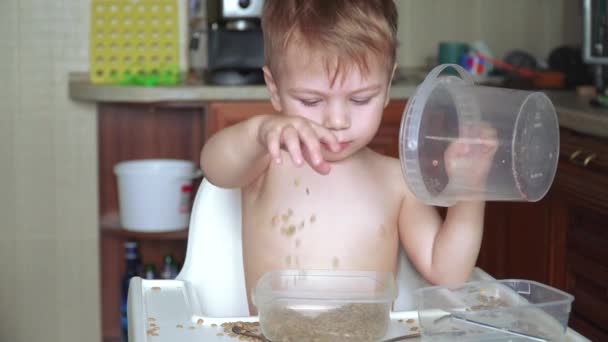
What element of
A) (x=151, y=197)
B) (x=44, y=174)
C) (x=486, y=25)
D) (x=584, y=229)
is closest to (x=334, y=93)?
(x=584, y=229)

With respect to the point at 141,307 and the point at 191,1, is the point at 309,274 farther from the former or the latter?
the point at 191,1

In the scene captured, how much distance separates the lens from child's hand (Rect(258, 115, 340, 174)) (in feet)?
3.18

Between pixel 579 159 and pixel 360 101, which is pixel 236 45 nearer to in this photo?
pixel 579 159

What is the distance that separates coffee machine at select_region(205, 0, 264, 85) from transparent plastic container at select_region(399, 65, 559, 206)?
157 centimetres

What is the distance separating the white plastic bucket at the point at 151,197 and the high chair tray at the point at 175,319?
145cm

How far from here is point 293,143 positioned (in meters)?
0.98

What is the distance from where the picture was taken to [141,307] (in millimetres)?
1173

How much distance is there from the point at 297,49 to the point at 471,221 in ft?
1.15

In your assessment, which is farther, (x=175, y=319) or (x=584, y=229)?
(x=584, y=229)

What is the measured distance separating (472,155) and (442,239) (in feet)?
0.92

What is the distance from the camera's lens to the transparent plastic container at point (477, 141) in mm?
1052

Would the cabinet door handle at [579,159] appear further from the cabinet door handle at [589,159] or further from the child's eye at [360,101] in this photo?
the child's eye at [360,101]

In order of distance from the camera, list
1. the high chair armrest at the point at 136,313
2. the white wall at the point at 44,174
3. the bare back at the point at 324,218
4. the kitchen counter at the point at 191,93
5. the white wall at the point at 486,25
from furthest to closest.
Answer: the white wall at the point at 486,25 < the white wall at the point at 44,174 < the kitchen counter at the point at 191,93 < the bare back at the point at 324,218 < the high chair armrest at the point at 136,313

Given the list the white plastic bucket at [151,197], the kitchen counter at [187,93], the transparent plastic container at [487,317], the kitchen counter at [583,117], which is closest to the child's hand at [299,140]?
the transparent plastic container at [487,317]
